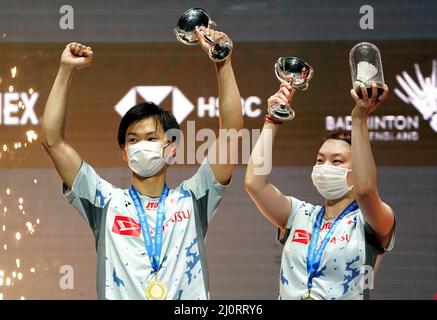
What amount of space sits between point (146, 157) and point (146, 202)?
0.15m

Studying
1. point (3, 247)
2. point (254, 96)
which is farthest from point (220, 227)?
point (3, 247)

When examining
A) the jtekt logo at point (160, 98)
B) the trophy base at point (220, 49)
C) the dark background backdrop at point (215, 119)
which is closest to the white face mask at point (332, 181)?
the trophy base at point (220, 49)

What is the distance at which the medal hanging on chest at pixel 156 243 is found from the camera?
3.54 metres

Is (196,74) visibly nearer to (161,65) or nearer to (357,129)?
(161,65)

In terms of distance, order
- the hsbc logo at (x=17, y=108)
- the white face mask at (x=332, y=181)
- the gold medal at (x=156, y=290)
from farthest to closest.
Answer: the hsbc logo at (x=17, y=108) < the white face mask at (x=332, y=181) < the gold medal at (x=156, y=290)

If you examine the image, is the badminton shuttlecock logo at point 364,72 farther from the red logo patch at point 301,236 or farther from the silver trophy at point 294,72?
the red logo patch at point 301,236

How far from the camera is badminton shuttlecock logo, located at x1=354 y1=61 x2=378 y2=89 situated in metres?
3.54

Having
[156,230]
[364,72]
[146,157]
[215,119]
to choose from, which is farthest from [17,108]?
[364,72]

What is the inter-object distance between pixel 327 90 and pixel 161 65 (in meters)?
0.80

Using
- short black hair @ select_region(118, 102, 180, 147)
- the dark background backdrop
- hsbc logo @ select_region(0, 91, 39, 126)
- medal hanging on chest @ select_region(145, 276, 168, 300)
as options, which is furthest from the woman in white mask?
hsbc logo @ select_region(0, 91, 39, 126)

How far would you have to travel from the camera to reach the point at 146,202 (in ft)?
12.1

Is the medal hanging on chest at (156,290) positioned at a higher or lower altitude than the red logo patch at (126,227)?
lower

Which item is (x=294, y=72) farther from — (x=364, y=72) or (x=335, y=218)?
(x=335, y=218)
